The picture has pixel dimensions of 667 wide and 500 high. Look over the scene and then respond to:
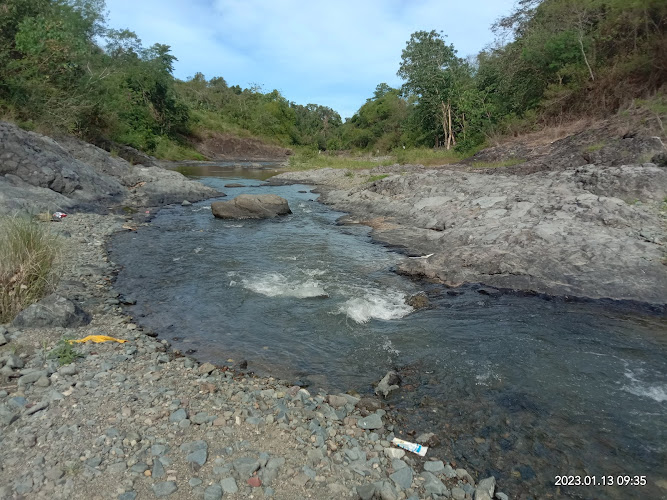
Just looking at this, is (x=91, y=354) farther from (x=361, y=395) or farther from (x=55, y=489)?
(x=361, y=395)

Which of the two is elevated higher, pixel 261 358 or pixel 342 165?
pixel 342 165

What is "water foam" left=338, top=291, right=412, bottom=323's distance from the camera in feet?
27.2

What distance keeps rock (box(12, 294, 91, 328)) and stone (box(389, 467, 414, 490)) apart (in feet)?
18.2

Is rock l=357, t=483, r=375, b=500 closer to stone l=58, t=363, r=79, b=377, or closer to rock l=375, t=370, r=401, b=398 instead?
rock l=375, t=370, r=401, b=398

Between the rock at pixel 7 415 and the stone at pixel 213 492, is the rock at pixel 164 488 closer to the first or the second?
the stone at pixel 213 492

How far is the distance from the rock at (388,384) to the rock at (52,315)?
494 centimetres

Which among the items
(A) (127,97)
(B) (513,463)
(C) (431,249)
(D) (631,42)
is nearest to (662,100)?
(D) (631,42)

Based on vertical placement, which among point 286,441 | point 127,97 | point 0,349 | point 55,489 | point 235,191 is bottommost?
point 286,441

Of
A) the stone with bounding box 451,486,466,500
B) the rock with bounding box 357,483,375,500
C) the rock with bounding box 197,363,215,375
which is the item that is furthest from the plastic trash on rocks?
the rock with bounding box 197,363,215,375

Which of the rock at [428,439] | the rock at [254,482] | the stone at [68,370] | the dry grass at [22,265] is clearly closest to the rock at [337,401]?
the rock at [428,439]

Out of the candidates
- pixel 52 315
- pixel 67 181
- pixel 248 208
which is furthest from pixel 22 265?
pixel 67 181

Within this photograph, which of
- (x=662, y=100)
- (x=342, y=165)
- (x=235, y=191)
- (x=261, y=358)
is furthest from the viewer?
(x=342, y=165)

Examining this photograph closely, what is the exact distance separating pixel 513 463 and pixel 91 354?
5499 mm

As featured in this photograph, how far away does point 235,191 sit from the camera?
2733cm
